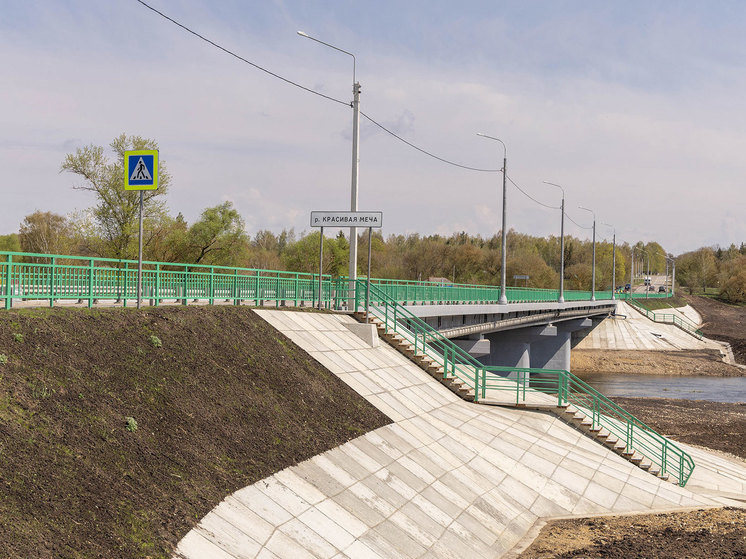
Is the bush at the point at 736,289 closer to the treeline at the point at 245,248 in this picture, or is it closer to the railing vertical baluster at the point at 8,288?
the treeline at the point at 245,248

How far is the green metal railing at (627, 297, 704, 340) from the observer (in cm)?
9019

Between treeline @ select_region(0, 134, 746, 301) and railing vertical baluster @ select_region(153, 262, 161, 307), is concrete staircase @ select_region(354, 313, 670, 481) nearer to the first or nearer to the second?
railing vertical baluster @ select_region(153, 262, 161, 307)

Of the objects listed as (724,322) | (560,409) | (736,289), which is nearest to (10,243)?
(560,409)

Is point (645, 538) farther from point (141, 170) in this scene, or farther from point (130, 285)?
point (130, 285)

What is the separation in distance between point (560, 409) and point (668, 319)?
86.5 metres

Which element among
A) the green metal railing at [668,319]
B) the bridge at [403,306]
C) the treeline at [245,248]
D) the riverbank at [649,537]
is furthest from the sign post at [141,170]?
the green metal railing at [668,319]

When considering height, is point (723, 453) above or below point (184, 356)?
below

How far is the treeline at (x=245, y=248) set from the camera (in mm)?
44250

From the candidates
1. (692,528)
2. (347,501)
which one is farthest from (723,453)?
(347,501)

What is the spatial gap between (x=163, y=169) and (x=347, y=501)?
37.8m

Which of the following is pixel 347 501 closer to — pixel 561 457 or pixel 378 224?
pixel 561 457

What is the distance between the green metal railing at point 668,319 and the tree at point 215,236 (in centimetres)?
5887

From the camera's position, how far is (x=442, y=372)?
21.6m

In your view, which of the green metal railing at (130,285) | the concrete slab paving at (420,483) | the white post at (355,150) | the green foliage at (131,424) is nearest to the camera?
the green foliage at (131,424)
